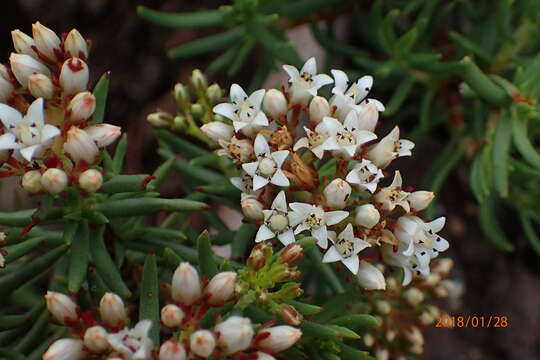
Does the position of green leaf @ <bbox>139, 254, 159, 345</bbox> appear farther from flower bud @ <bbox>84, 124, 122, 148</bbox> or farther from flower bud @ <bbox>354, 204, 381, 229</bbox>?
flower bud @ <bbox>354, 204, 381, 229</bbox>

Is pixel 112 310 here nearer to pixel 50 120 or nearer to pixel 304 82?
pixel 50 120

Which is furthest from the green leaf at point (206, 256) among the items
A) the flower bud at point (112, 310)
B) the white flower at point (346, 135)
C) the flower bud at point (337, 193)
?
the white flower at point (346, 135)

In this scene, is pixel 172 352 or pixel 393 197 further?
pixel 393 197

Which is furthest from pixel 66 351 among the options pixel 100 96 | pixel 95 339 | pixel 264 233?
pixel 100 96

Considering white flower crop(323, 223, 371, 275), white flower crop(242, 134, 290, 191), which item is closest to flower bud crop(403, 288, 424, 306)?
white flower crop(323, 223, 371, 275)

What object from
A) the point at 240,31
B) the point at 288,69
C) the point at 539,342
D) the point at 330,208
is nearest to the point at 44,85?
the point at 288,69

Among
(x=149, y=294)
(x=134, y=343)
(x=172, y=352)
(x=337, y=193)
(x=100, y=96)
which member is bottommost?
(x=149, y=294)

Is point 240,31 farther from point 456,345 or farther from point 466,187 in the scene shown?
point 456,345
